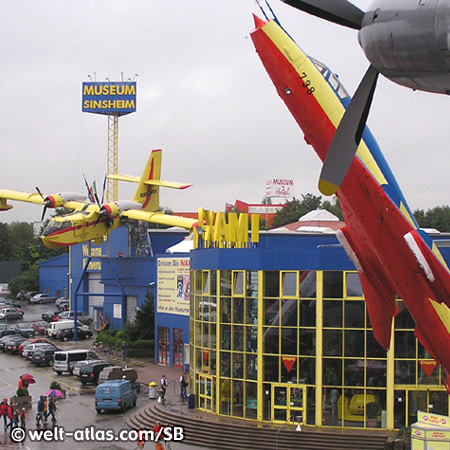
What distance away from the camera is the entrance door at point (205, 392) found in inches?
1178

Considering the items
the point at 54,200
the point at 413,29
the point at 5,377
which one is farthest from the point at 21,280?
the point at 413,29

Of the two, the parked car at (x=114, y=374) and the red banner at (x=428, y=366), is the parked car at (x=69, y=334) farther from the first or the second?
the red banner at (x=428, y=366)

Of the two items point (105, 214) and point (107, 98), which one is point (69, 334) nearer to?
point (105, 214)

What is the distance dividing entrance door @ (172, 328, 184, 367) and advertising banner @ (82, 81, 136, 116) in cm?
3892

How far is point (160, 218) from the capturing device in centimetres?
5597

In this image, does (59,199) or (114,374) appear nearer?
(114,374)

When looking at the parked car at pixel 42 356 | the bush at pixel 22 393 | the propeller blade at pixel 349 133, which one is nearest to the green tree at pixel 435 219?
the parked car at pixel 42 356

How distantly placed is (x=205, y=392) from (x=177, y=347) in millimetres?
15379

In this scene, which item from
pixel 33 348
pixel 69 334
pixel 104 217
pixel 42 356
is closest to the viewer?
pixel 42 356

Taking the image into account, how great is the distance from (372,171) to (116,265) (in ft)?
139

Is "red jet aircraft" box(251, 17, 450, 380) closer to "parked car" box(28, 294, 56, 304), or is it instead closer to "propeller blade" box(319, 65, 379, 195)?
"propeller blade" box(319, 65, 379, 195)

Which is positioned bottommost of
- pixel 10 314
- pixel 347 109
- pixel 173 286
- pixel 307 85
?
pixel 10 314

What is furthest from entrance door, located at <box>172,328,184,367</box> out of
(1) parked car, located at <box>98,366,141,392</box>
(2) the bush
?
(2) the bush

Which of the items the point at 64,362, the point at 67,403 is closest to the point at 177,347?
the point at 64,362
